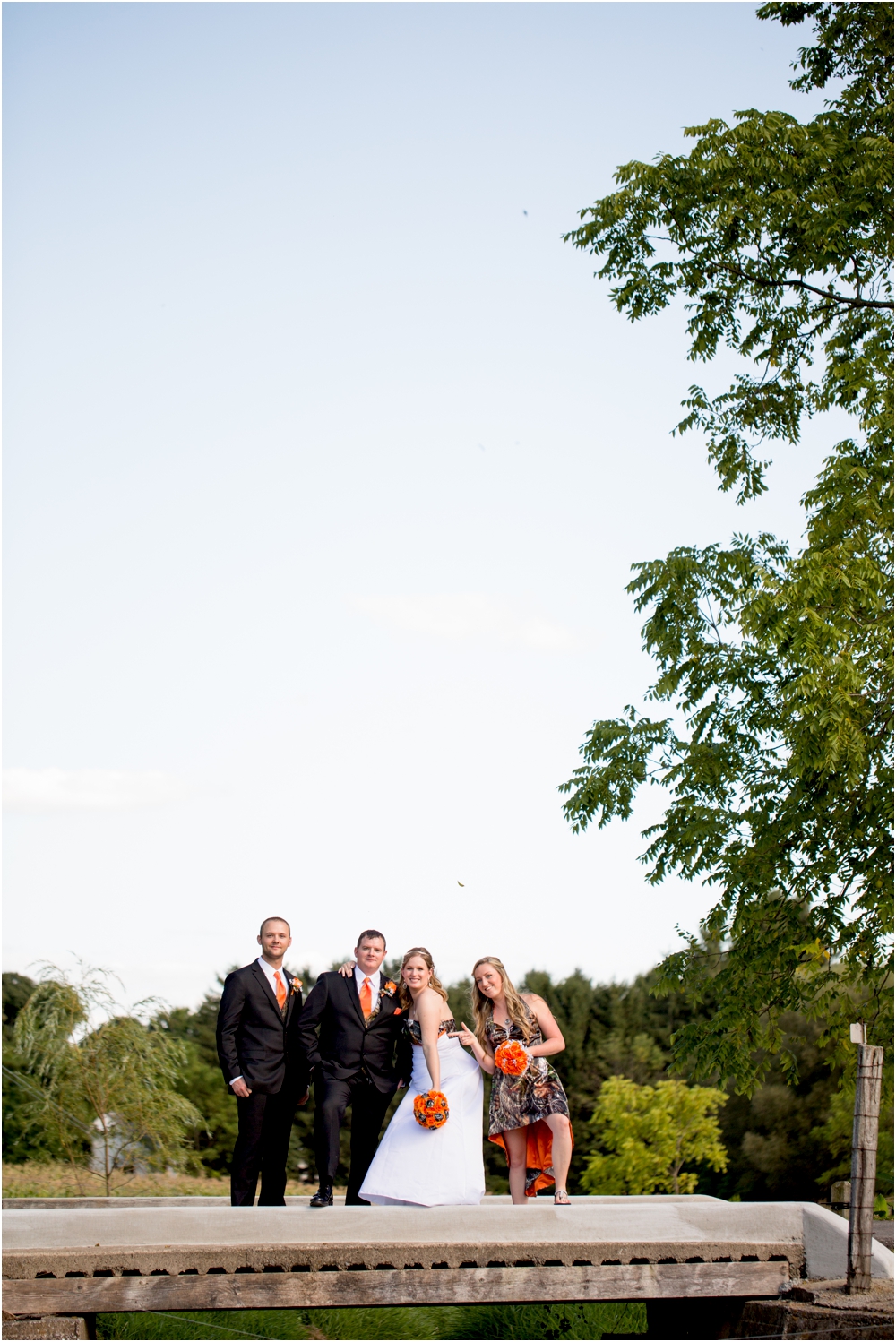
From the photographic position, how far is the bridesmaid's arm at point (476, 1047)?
7866 mm

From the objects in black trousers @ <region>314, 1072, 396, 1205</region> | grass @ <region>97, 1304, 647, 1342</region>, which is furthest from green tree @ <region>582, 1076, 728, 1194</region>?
black trousers @ <region>314, 1072, 396, 1205</region>

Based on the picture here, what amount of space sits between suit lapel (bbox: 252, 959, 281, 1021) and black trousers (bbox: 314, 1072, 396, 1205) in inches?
18.5

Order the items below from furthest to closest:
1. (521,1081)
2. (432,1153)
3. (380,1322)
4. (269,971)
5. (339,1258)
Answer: (380,1322) < (269,971) < (521,1081) < (432,1153) < (339,1258)

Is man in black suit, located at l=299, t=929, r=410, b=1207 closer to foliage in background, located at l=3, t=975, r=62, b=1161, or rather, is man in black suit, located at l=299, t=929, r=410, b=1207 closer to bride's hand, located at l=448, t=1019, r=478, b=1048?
bride's hand, located at l=448, t=1019, r=478, b=1048

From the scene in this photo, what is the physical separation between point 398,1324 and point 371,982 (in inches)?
295

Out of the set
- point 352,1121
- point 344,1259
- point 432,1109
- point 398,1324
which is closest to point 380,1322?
point 398,1324

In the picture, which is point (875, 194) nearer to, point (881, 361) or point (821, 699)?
point (881, 361)

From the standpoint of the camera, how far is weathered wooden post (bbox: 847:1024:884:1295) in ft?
22.5

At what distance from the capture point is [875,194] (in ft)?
43.4

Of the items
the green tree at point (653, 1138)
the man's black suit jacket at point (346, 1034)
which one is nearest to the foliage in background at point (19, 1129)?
the green tree at point (653, 1138)

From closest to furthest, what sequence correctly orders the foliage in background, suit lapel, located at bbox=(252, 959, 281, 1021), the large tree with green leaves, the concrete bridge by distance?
the concrete bridge < suit lapel, located at bbox=(252, 959, 281, 1021) < the large tree with green leaves < the foliage in background

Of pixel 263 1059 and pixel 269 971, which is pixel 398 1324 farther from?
pixel 269 971

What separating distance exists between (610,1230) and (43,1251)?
118 inches

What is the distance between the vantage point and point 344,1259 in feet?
22.0
